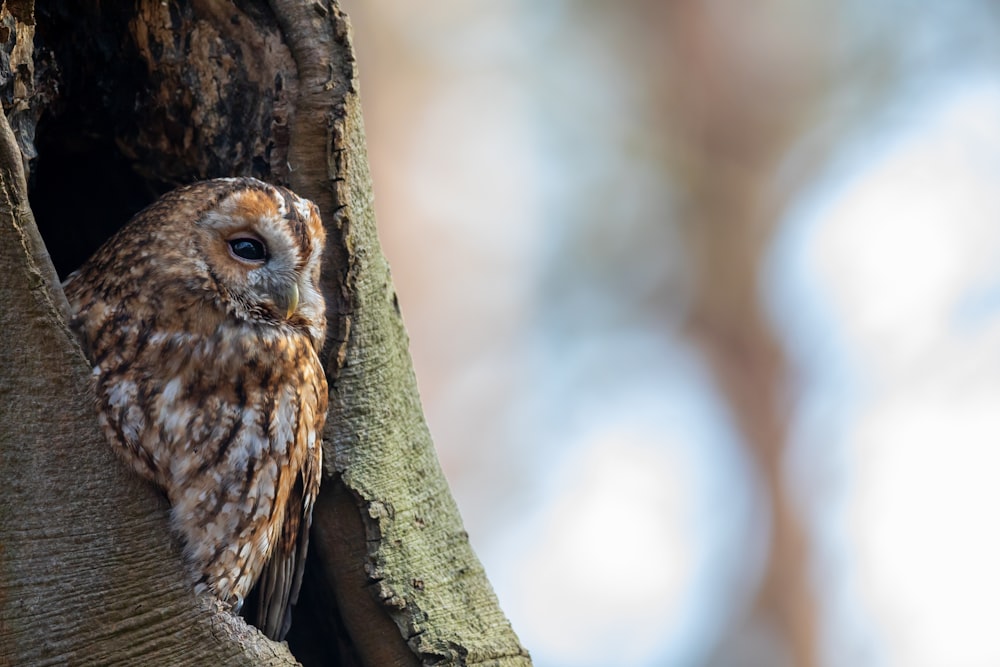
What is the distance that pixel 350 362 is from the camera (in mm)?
2152

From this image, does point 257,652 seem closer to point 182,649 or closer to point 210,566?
point 182,649

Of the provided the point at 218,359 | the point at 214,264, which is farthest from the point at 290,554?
the point at 214,264

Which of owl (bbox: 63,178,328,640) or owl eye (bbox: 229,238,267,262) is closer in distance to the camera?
owl (bbox: 63,178,328,640)

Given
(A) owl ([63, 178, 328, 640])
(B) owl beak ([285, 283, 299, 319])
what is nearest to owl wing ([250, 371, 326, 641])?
(A) owl ([63, 178, 328, 640])

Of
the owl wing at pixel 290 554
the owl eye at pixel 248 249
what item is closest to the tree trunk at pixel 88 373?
the owl wing at pixel 290 554

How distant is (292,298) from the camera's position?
209 centimetres

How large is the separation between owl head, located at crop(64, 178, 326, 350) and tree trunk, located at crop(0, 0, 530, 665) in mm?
69

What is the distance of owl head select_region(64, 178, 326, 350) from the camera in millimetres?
2006

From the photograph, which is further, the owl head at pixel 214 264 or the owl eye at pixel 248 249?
the owl eye at pixel 248 249

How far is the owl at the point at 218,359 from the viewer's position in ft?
6.40

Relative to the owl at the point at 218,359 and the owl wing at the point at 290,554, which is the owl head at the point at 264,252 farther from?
the owl wing at the point at 290,554

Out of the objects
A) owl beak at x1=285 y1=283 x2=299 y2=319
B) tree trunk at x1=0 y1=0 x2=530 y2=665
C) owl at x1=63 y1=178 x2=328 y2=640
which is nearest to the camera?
tree trunk at x1=0 y1=0 x2=530 y2=665

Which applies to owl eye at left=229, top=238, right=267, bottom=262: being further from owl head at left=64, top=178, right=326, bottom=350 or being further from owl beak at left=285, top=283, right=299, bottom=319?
owl beak at left=285, top=283, right=299, bottom=319

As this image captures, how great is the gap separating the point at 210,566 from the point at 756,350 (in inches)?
236
